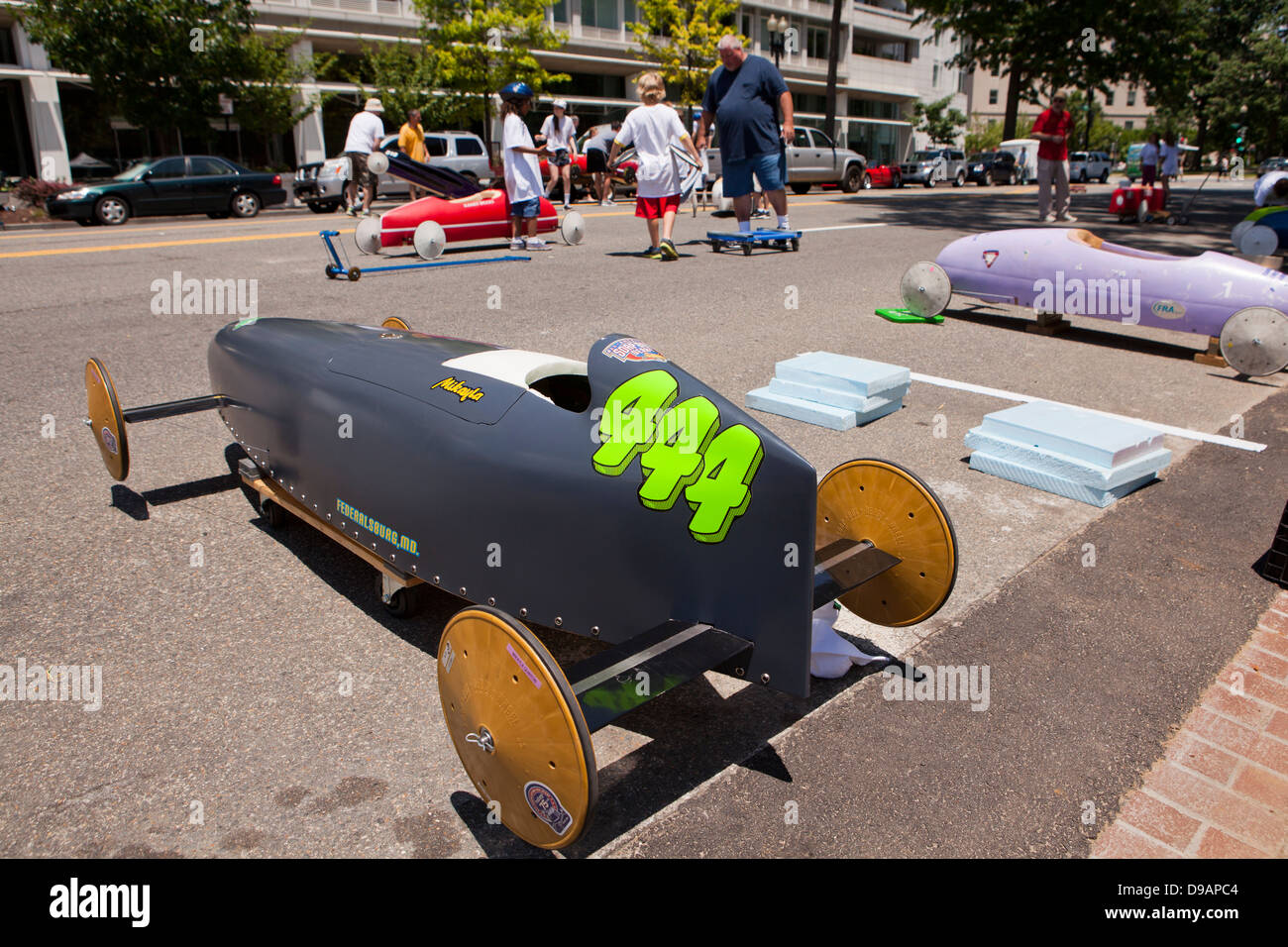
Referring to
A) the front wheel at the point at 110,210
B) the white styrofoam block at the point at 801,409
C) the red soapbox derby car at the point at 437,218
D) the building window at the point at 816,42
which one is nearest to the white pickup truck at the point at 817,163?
the red soapbox derby car at the point at 437,218

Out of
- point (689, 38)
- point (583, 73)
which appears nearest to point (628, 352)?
point (689, 38)

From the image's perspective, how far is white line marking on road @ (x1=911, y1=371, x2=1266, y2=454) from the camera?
202 inches

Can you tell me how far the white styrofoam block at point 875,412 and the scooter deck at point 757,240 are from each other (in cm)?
666

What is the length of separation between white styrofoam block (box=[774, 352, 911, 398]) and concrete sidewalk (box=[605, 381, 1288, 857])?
169 centimetres

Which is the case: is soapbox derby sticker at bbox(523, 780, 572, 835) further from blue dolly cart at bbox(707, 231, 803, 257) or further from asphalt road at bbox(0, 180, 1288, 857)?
blue dolly cart at bbox(707, 231, 803, 257)

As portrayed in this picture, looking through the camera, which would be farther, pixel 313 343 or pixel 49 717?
pixel 313 343

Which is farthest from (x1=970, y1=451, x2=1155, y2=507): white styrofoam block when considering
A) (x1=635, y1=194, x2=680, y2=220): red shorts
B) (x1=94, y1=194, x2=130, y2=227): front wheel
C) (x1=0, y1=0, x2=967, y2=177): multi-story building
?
(x1=0, y1=0, x2=967, y2=177): multi-story building

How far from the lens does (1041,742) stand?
2.58 meters

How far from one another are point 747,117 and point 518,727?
9948mm

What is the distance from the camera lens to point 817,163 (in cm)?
2847
